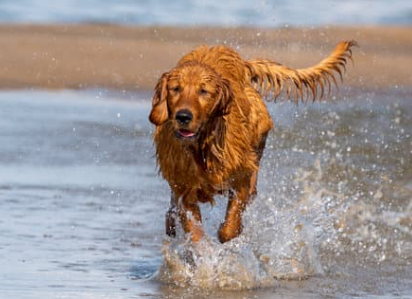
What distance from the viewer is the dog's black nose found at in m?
5.79

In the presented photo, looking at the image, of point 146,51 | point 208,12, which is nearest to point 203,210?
point 146,51

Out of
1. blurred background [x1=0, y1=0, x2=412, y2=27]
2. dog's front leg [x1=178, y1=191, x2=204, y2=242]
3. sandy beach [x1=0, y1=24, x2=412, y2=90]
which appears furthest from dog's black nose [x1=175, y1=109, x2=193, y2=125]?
blurred background [x1=0, y1=0, x2=412, y2=27]

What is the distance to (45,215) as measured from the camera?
7680 mm

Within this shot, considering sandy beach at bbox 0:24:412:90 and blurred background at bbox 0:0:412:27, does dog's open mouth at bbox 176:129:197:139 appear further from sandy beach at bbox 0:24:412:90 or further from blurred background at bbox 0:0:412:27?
blurred background at bbox 0:0:412:27

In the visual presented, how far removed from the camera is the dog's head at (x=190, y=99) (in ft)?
19.2

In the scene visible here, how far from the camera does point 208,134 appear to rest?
6203 millimetres

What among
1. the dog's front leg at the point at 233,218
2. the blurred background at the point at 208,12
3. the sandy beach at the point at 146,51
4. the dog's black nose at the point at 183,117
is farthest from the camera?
the blurred background at the point at 208,12

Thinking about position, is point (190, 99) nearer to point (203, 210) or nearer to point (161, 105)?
point (161, 105)

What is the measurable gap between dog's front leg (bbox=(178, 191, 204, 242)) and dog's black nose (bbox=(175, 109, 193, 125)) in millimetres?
644

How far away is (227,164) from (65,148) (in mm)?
3913

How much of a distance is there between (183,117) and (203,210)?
1.89 m

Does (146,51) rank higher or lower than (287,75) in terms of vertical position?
lower

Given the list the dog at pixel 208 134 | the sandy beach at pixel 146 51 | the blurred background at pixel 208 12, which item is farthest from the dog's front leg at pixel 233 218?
the blurred background at pixel 208 12

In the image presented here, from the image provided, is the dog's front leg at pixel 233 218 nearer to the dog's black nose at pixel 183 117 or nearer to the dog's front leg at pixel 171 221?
the dog's front leg at pixel 171 221
